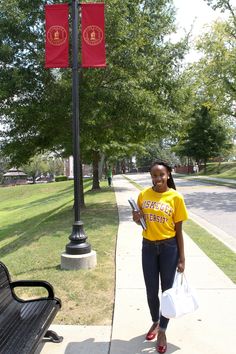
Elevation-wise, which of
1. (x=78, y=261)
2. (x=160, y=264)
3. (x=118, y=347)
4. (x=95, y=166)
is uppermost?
(x=95, y=166)

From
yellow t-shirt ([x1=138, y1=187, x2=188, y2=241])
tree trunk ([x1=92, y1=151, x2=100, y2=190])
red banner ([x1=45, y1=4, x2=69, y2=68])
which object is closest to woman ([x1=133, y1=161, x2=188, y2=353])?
yellow t-shirt ([x1=138, y1=187, x2=188, y2=241])

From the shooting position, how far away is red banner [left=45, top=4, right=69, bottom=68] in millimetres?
7551

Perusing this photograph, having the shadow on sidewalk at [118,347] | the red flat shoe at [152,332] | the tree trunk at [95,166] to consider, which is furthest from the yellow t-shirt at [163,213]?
the tree trunk at [95,166]

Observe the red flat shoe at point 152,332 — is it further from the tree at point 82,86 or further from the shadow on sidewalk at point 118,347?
the tree at point 82,86

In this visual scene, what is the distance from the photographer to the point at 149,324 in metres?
4.75

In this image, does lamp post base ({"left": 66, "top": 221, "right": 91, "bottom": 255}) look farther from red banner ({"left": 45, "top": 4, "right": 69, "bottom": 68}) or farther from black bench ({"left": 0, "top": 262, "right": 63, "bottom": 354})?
red banner ({"left": 45, "top": 4, "right": 69, "bottom": 68})

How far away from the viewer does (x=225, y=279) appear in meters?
6.37

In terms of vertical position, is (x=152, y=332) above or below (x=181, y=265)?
below

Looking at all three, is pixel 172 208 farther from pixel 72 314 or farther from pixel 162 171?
pixel 72 314

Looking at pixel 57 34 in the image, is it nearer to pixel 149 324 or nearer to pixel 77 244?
pixel 77 244

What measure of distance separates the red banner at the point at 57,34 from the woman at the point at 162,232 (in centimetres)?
424

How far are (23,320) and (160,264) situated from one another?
1.38 metres

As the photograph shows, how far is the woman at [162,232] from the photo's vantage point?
4.09m

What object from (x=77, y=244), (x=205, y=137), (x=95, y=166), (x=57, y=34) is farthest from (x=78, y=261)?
(x=205, y=137)
